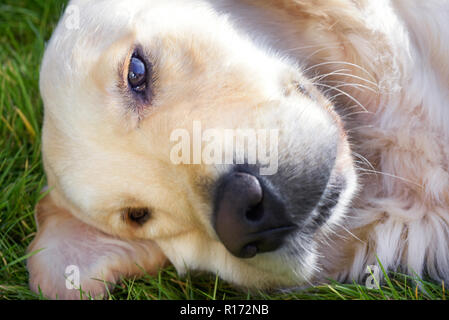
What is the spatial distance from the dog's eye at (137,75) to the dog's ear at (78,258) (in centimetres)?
83

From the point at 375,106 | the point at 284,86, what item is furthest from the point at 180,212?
the point at 375,106

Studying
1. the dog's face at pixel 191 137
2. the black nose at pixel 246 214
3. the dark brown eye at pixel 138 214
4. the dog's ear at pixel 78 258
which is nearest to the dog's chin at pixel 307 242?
the dog's face at pixel 191 137

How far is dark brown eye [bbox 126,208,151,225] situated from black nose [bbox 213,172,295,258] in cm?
60

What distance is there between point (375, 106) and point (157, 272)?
1.33m

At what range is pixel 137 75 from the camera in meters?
2.28

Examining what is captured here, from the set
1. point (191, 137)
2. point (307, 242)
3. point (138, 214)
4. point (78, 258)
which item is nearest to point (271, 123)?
point (191, 137)

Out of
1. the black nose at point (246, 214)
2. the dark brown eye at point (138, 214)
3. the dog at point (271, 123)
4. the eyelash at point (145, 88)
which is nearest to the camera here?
the black nose at point (246, 214)

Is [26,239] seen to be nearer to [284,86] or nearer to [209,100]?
[209,100]

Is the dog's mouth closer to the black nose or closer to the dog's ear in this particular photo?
the black nose

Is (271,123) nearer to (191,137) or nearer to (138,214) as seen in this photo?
(191,137)

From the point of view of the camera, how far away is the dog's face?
6.45ft

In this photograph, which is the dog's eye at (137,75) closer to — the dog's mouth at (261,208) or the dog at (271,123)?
the dog at (271,123)

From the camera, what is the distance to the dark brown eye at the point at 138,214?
2.49 meters
